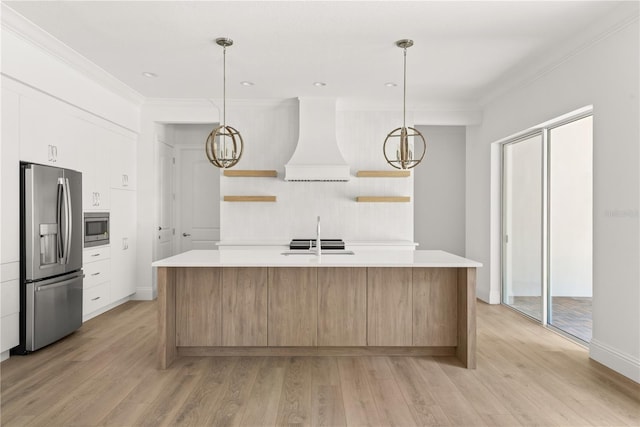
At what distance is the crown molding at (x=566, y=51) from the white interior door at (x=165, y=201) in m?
4.53

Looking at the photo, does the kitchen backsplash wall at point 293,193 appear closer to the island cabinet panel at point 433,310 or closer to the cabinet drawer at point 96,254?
the cabinet drawer at point 96,254

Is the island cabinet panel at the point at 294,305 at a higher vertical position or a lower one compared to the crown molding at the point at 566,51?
lower

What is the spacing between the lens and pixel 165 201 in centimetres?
629

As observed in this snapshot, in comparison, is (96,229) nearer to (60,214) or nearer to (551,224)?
(60,214)

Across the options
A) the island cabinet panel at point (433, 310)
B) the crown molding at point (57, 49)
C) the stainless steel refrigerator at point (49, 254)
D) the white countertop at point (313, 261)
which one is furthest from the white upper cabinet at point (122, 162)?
the island cabinet panel at point (433, 310)

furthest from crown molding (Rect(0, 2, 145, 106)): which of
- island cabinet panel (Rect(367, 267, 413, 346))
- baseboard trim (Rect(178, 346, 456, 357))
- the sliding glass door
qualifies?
the sliding glass door

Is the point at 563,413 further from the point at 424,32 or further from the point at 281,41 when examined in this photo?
the point at 281,41

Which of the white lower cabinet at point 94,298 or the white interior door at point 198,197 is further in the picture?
the white interior door at point 198,197

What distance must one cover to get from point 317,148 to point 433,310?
2.79 metres

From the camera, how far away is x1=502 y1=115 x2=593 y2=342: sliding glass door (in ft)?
13.0

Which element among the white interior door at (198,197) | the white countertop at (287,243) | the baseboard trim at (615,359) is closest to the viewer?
the baseboard trim at (615,359)

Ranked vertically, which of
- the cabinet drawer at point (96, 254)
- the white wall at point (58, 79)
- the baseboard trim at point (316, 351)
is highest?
the white wall at point (58, 79)

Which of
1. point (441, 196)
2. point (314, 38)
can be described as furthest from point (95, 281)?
point (441, 196)

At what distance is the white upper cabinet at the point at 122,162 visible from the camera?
5.10 meters
